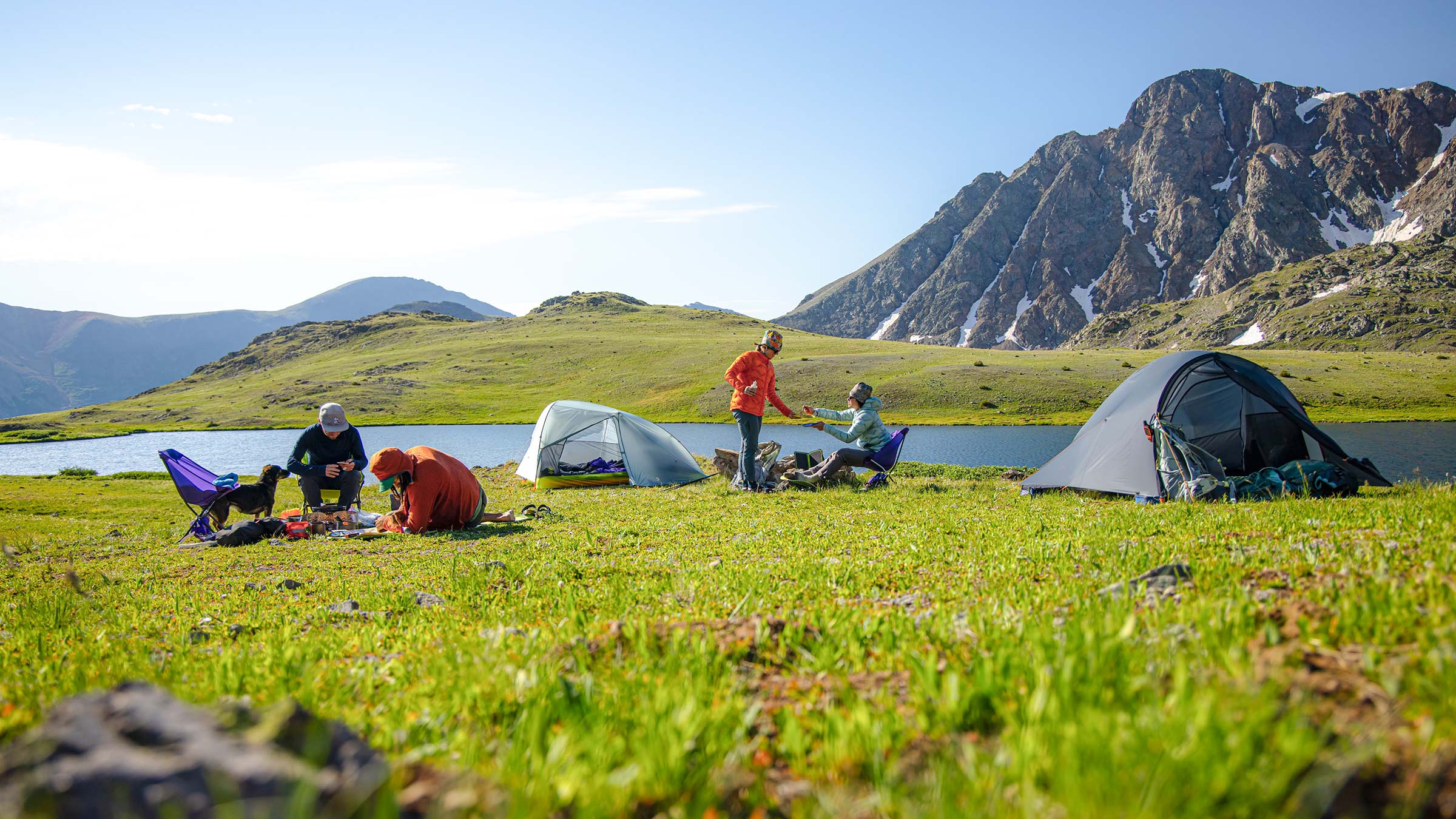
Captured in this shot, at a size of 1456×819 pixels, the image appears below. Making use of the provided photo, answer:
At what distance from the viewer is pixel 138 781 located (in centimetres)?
197

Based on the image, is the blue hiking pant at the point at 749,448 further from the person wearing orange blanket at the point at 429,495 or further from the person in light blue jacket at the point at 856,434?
the person wearing orange blanket at the point at 429,495

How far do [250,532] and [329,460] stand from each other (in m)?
3.52

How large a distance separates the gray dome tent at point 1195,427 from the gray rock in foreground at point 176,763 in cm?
1690

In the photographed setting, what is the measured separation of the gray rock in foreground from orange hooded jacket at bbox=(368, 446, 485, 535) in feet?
41.9

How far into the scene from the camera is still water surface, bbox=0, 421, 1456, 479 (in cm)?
4972

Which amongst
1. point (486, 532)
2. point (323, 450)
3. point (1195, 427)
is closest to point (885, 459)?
point (1195, 427)

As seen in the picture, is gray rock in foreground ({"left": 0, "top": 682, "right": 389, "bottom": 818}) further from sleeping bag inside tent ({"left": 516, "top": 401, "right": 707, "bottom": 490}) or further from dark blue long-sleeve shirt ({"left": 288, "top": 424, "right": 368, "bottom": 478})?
sleeping bag inside tent ({"left": 516, "top": 401, "right": 707, "bottom": 490})

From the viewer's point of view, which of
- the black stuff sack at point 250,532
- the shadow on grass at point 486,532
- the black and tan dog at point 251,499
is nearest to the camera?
the shadow on grass at point 486,532

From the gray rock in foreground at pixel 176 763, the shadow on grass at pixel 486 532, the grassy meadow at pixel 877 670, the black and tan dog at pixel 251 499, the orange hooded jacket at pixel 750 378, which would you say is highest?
the orange hooded jacket at pixel 750 378

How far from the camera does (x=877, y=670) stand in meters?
3.98

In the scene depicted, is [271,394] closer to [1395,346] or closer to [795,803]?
[795,803]

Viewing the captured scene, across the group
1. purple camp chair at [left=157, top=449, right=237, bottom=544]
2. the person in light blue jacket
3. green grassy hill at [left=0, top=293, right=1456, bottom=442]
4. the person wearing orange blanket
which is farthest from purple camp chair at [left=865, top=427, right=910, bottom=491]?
green grassy hill at [left=0, top=293, right=1456, bottom=442]

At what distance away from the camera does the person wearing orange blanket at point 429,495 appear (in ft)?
47.9

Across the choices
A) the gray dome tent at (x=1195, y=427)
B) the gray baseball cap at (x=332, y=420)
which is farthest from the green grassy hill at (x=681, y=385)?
the gray baseball cap at (x=332, y=420)
